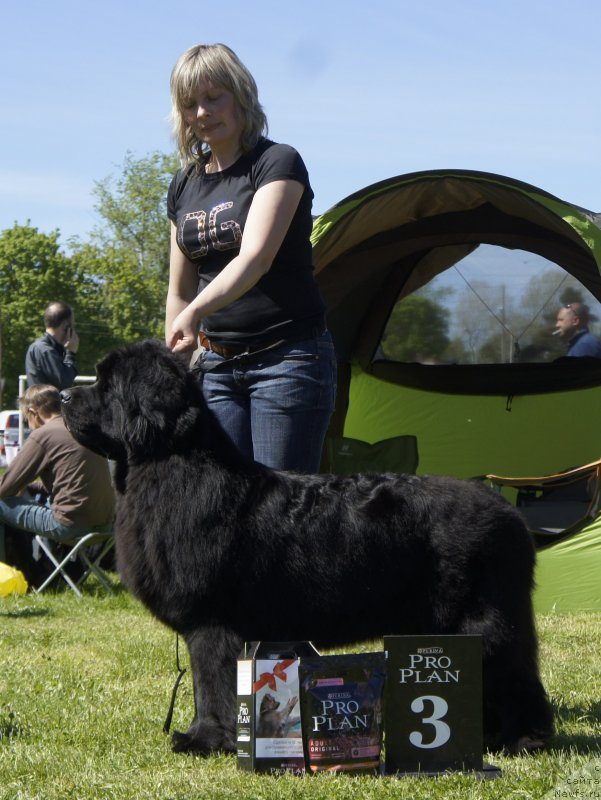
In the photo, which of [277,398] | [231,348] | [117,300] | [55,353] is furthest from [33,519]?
[117,300]

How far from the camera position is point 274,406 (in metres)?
3.30

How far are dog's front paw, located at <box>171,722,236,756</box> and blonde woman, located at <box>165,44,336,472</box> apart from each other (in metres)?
0.87

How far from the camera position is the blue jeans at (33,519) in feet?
21.4

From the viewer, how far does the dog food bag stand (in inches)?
108

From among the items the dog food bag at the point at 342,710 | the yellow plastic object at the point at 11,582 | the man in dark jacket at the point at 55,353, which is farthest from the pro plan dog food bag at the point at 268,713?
the man in dark jacket at the point at 55,353

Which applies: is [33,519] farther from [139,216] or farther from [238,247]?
[139,216]

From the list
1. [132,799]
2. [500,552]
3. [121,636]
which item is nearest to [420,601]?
[500,552]

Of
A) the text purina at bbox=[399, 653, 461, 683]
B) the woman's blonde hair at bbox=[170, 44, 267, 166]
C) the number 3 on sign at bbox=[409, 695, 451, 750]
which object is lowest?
the number 3 on sign at bbox=[409, 695, 451, 750]

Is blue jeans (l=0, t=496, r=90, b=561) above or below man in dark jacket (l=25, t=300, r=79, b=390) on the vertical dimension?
below

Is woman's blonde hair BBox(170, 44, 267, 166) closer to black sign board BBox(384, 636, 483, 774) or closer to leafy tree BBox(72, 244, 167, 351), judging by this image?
black sign board BBox(384, 636, 483, 774)

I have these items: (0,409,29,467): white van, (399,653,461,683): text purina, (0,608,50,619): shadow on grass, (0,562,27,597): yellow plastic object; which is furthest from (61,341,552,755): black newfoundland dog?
(0,409,29,467): white van

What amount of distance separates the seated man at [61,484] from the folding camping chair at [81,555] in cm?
8

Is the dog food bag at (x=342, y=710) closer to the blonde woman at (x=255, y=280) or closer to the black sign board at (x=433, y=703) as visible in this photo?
the black sign board at (x=433, y=703)

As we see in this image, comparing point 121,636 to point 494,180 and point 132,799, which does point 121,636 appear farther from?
point 494,180
